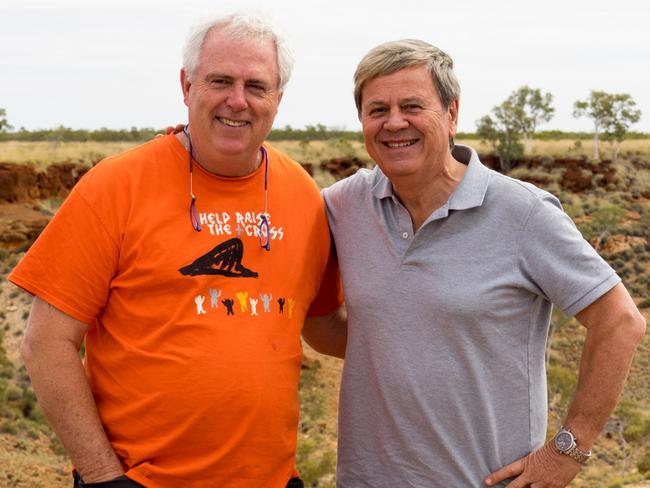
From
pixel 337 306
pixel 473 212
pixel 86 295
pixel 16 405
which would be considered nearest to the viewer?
pixel 86 295

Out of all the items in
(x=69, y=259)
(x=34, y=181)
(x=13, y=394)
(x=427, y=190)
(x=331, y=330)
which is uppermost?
(x=427, y=190)

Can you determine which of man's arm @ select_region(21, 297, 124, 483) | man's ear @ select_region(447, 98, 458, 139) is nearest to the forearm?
man's ear @ select_region(447, 98, 458, 139)

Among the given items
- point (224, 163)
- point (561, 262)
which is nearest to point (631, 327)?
point (561, 262)

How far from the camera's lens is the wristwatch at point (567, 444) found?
282 cm

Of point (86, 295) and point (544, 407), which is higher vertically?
point (86, 295)

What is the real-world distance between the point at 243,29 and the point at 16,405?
1112 centimetres

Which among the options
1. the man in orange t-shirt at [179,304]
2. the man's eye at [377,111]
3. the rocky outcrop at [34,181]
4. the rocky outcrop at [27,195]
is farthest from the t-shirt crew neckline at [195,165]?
the rocky outcrop at [34,181]

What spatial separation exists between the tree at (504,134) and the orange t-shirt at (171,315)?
3457cm

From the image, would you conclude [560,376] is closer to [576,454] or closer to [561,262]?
[576,454]

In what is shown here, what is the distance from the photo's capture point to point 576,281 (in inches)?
107

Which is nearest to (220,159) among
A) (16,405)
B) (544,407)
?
(544,407)

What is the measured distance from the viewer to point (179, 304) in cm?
272

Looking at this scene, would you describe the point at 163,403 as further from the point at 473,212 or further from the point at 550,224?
the point at 550,224

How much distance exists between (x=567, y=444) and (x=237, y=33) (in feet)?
5.95
